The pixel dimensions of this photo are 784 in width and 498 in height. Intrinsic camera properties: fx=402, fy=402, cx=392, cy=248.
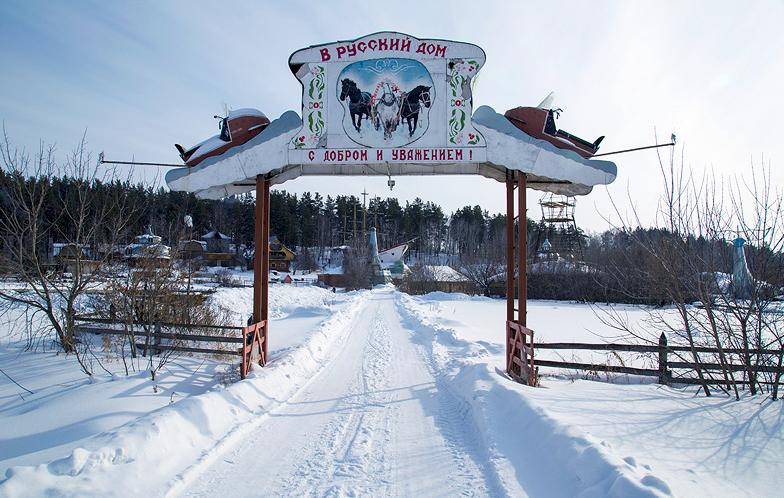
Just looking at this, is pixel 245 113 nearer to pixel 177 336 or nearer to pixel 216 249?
pixel 177 336

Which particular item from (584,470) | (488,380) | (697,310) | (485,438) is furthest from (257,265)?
(697,310)

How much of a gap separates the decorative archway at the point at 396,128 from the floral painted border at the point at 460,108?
2 cm

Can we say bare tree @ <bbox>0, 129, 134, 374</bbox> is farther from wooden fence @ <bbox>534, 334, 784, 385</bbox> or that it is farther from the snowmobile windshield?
wooden fence @ <bbox>534, 334, 784, 385</bbox>

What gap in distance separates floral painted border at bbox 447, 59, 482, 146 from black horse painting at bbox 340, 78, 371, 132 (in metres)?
1.50

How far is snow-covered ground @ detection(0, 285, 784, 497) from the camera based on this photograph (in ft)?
11.4

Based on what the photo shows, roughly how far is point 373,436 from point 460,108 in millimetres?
5548

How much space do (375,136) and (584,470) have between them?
5.86 metres

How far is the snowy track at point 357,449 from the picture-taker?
3.68m

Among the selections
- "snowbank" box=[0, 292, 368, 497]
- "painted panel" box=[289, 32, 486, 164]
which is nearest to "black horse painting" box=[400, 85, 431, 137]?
"painted panel" box=[289, 32, 486, 164]

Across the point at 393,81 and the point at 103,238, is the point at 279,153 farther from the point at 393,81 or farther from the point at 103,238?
the point at 103,238

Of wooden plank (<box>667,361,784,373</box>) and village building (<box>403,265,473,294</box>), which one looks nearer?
wooden plank (<box>667,361,784,373</box>)

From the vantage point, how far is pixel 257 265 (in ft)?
26.2

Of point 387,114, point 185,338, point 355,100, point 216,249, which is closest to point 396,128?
point 387,114

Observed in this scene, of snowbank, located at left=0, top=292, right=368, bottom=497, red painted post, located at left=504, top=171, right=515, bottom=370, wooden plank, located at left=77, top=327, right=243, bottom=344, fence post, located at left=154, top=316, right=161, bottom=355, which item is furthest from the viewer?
fence post, located at left=154, top=316, right=161, bottom=355
